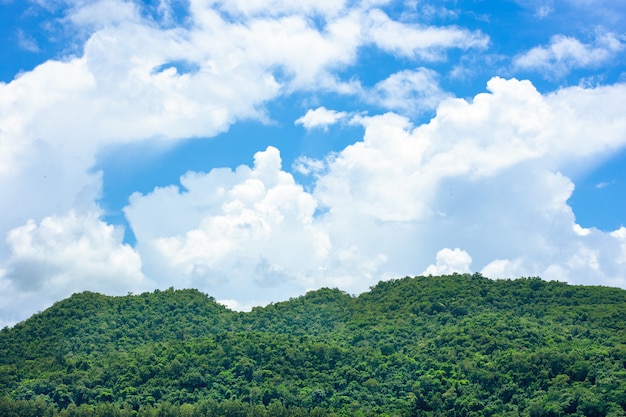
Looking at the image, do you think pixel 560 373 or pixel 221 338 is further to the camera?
pixel 221 338

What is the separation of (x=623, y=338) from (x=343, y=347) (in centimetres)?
3546

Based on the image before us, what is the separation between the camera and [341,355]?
9575 cm

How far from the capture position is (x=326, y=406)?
274ft

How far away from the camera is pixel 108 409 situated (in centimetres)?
7944

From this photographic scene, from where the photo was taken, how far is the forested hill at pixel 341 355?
257 ft

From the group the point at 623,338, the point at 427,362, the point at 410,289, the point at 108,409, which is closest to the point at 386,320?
the point at 410,289

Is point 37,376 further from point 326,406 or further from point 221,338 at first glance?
point 326,406

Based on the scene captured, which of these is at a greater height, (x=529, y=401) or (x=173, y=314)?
(x=173, y=314)

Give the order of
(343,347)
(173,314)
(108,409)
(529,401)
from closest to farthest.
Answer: (529,401)
(108,409)
(343,347)
(173,314)

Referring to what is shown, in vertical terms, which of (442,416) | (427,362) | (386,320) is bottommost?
(442,416)

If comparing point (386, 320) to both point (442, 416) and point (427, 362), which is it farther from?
point (442, 416)

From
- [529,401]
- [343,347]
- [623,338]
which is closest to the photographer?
[529,401]

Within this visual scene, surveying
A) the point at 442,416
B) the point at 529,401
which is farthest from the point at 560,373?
the point at 442,416

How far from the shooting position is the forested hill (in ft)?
257
